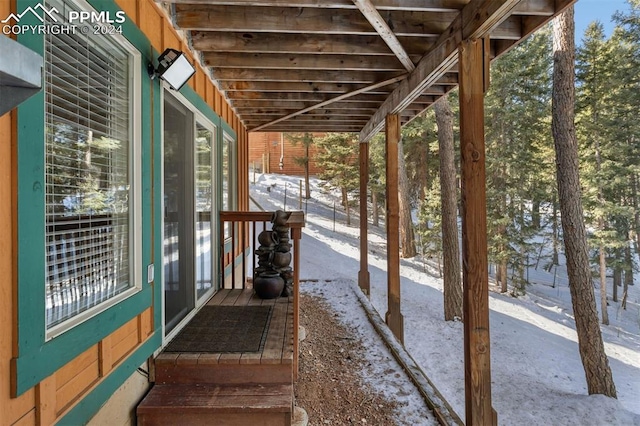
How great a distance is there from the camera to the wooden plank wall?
116 cm

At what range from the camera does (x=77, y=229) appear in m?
1.60

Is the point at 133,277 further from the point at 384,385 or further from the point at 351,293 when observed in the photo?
the point at 351,293

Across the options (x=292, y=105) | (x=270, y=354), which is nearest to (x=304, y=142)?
(x=292, y=105)

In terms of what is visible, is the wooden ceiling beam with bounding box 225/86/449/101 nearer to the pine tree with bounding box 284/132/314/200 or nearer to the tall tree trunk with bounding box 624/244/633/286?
the tall tree trunk with bounding box 624/244/633/286

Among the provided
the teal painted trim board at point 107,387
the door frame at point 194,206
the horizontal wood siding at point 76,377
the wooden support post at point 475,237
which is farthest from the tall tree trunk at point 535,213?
the horizontal wood siding at point 76,377

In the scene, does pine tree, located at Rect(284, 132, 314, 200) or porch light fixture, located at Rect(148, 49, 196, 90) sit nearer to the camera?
porch light fixture, located at Rect(148, 49, 196, 90)

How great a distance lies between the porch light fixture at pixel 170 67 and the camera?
219 cm

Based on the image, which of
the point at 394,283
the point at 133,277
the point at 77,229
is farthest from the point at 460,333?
the point at 77,229

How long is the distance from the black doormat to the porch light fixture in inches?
71.8

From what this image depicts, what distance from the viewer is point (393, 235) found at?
4395 mm

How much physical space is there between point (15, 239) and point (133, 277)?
0.89m

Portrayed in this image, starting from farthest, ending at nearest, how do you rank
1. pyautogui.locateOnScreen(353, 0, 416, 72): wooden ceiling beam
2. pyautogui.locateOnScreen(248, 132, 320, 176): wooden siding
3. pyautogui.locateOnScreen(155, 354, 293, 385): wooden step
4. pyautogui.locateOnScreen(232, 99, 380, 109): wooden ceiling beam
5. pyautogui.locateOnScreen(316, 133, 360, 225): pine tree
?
pyautogui.locateOnScreen(248, 132, 320, 176): wooden siding, pyautogui.locateOnScreen(316, 133, 360, 225): pine tree, pyautogui.locateOnScreen(232, 99, 380, 109): wooden ceiling beam, pyautogui.locateOnScreen(353, 0, 416, 72): wooden ceiling beam, pyautogui.locateOnScreen(155, 354, 293, 385): wooden step

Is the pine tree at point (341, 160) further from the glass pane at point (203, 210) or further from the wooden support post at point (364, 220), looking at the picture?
the glass pane at point (203, 210)

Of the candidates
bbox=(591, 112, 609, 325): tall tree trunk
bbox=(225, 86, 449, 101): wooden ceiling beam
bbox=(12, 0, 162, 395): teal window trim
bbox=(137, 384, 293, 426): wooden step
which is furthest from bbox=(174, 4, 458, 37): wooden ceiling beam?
bbox=(591, 112, 609, 325): tall tree trunk
